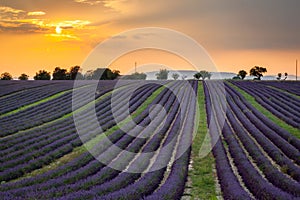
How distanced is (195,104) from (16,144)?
736 inches

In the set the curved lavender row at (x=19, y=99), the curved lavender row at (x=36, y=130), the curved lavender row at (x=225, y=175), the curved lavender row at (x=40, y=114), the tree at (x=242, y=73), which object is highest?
the tree at (x=242, y=73)

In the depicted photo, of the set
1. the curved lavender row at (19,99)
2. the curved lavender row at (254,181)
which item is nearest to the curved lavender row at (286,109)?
the curved lavender row at (254,181)

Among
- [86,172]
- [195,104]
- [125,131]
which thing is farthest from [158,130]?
[195,104]

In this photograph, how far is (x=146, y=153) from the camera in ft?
49.8

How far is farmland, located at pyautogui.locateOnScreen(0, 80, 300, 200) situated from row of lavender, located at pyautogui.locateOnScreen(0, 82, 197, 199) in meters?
0.03

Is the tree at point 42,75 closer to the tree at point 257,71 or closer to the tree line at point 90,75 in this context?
the tree line at point 90,75

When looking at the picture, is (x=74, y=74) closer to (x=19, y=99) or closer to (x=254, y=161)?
(x=19, y=99)

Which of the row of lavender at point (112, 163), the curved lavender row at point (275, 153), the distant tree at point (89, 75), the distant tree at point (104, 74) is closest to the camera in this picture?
the row of lavender at point (112, 163)

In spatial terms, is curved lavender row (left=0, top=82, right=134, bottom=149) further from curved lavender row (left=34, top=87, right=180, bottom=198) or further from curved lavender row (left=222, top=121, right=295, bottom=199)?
curved lavender row (left=222, top=121, right=295, bottom=199)

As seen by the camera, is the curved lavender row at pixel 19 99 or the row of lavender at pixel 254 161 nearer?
the row of lavender at pixel 254 161

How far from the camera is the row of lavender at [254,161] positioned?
9.47 m

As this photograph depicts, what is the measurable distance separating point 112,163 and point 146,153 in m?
2.17

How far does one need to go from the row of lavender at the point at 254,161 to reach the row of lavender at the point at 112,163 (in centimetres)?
138

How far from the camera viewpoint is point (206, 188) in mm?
11008
